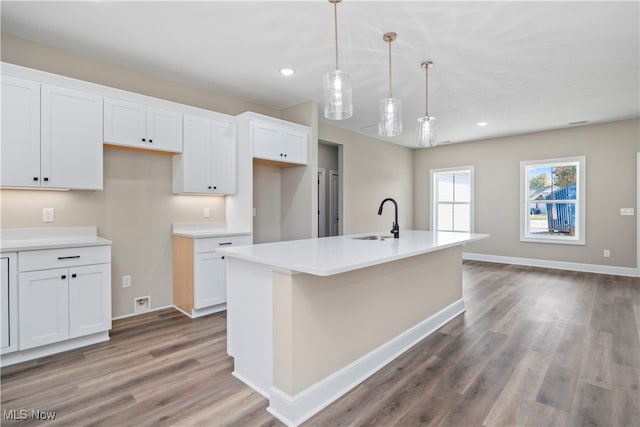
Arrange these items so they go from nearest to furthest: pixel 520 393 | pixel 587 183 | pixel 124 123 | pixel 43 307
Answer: pixel 520 393, pixel 43 307, pixel 124 123, pixel 587 183

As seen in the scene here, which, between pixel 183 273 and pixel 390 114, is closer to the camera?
pixel 390 114

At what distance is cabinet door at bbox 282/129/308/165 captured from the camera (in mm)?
4225

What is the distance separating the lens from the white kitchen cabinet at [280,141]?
3.92m

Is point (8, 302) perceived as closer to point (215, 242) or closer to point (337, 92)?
point (215, 242)

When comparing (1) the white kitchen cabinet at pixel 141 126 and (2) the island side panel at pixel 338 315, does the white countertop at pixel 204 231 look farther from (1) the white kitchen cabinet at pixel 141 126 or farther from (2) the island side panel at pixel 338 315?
(2) the island side panel at pixel 338 315

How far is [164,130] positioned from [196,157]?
422 mm

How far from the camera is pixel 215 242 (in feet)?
11.6

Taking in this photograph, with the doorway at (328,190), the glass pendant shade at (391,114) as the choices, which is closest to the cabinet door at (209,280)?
the glass pendant shade at (391,114)

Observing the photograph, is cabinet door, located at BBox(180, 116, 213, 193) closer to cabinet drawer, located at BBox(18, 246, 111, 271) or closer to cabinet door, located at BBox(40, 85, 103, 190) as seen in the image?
cabinet door, located at BBox(40, 85, 103, 190)

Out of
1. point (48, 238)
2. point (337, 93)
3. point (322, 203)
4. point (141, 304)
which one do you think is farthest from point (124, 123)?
point (322, 203)

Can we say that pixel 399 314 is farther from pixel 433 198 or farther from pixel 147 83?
pixel 433 198

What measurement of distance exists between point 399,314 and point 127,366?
6.86 ft

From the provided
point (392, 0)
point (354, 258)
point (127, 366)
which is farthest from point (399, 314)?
point (392, 0)

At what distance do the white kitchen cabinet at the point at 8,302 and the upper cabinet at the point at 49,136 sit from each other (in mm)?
630
